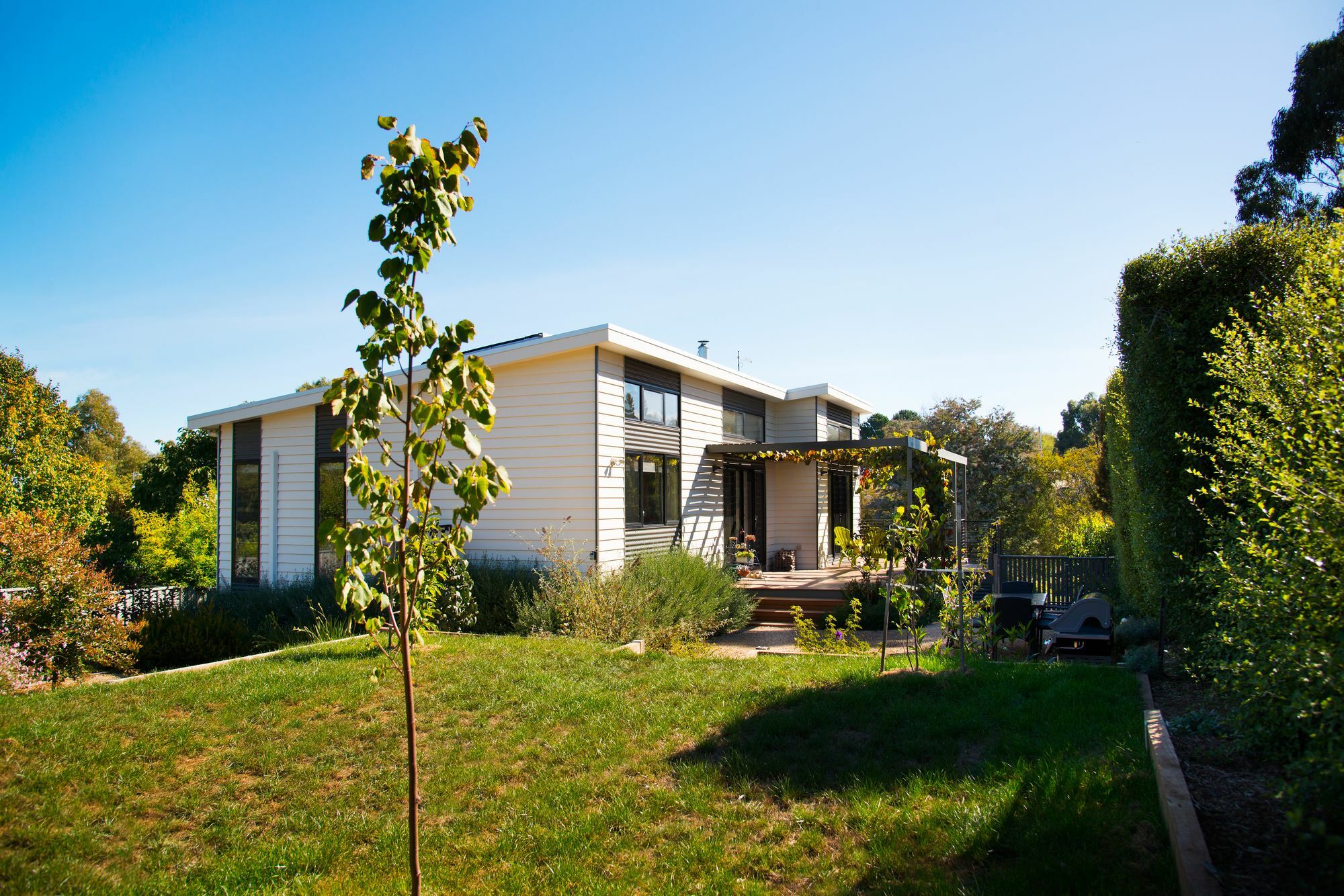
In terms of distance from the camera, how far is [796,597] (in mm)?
14125

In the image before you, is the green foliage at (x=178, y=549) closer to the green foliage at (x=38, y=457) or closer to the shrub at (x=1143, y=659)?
the green foliage at (x=38, y=457)

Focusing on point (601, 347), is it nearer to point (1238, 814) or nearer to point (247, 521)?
point (247, 521)

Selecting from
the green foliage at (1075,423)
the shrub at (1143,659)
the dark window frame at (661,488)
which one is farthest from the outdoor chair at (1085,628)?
the green foliage at (1075,423)

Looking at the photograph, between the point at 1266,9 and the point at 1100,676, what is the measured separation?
→ 729cm

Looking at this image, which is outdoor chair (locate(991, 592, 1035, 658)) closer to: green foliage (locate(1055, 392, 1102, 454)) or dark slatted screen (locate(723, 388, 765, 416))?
dark slatted screen (locate(723, 388, 765, 416))

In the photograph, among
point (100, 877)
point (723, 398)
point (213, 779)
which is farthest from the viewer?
point (723, 398)

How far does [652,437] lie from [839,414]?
31.5 ft

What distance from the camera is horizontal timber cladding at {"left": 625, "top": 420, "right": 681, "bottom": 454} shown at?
13.1 meters

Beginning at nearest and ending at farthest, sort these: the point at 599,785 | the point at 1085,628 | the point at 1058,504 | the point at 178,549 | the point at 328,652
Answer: the point at 599,785 → the point at 328,652 → the point at 1085,628 → the point at 1058,504 → the point at 178,549

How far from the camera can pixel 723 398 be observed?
55.3ft

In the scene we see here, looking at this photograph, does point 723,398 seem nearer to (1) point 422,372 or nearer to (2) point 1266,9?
(1) point 422,372

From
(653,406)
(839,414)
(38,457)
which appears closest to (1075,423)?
(839,414)

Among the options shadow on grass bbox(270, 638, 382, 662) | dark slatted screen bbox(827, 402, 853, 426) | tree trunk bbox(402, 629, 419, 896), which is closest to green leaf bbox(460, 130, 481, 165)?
tree trunk bbox(402, 629, 419, 896)

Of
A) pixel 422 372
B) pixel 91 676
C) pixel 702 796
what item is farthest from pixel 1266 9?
pixel 91 676
